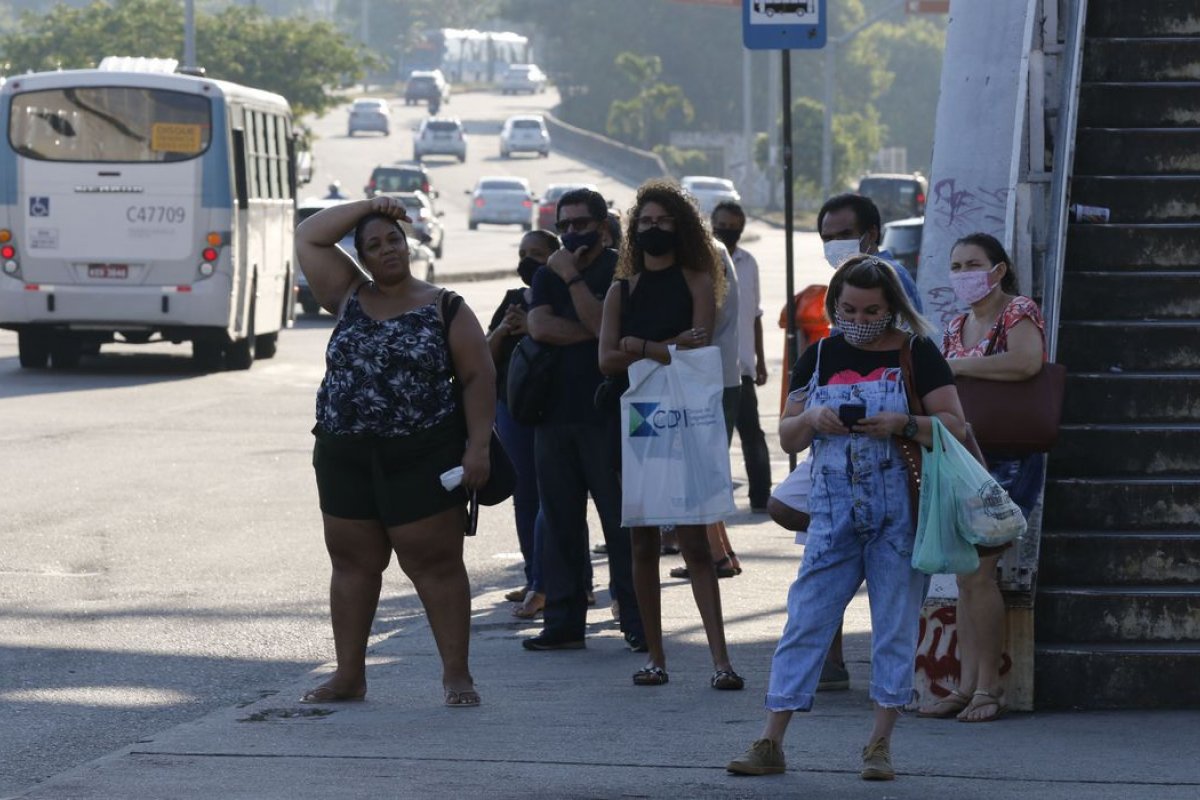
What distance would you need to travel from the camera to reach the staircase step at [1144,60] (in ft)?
36.9

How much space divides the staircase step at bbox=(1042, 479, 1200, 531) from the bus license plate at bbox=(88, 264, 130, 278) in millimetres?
15906

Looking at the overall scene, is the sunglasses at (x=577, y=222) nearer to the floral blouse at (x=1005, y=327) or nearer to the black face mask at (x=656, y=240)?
the black face mask at (x=656, y=240)

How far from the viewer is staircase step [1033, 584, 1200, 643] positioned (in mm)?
7723

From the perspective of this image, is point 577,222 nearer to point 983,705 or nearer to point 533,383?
point 533,383

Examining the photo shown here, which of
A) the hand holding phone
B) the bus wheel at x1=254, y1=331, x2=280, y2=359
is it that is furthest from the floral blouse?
the bus wheel at x1=254, y1=331, x2=280, y2=359

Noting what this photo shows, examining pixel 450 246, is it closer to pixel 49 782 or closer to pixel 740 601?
pixel 740 601

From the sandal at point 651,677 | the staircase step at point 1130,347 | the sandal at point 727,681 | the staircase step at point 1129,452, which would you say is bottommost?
the sandal at point 651,677

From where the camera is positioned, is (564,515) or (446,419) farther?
(564,515)

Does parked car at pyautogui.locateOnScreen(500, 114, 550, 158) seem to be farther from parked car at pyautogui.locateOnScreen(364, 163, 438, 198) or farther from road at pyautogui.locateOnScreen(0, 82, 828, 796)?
road at pyautogui.locateOnScreen(0, 82, 828, 796)

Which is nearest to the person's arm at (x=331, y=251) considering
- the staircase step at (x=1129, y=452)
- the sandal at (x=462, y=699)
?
the sandal at (x=462, y=699)

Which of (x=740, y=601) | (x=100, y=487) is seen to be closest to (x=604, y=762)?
(x=740, y=601)

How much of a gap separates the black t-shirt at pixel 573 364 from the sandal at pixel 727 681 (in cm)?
118

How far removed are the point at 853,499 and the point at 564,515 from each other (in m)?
2.46

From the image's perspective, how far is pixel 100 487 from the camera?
556 inches
